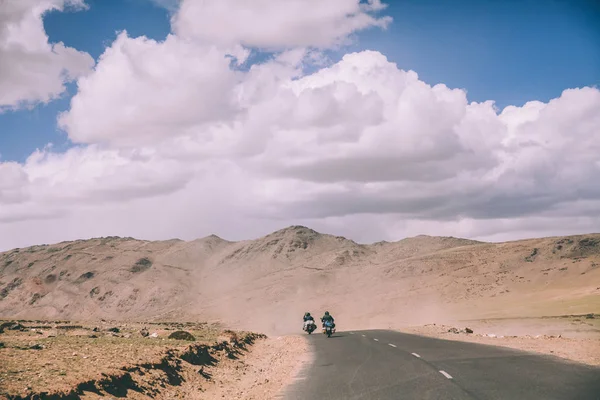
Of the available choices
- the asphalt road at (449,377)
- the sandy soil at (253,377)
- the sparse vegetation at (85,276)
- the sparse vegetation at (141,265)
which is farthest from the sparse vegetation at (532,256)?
the sparse vegetation at (85,276)

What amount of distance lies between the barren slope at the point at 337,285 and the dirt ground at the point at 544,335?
13.3 metres

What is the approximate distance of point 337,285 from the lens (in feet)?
438

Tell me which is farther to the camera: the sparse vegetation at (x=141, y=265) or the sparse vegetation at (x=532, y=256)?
the sparse vegetation at (x=141, y=265)

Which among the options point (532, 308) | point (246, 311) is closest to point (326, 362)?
point (532, 308)

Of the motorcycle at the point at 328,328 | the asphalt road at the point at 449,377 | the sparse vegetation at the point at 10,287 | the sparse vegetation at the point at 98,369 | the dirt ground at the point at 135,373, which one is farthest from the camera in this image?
the sparse vegetation at the point at 10,287

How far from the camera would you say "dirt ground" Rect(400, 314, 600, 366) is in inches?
898

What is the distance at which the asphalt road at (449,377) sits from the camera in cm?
1316

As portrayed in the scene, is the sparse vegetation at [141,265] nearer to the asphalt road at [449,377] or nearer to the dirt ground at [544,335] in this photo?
the dirt ground at [544,335]

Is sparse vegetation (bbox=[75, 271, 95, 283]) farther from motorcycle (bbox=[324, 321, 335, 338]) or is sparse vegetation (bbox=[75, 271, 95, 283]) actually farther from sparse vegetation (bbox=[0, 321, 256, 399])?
sparse vegetation (bbox=[0, 321, 256, 399])

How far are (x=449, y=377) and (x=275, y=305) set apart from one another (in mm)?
108967

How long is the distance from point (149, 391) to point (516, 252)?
12100 cm

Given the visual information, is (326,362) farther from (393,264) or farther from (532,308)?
(393,264)

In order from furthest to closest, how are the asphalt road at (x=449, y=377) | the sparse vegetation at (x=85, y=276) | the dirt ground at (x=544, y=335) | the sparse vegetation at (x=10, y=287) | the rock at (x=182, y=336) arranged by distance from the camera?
the sparse vegetation at (x=10, y=287), the sparse vegetation at (x=85, y=276), the rock at (x=182, y=336), the dirt ground at (x=544, y=335), the asphalt road at (x=449, y=377)

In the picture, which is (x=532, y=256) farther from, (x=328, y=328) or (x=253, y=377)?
(x=253, y=377)
